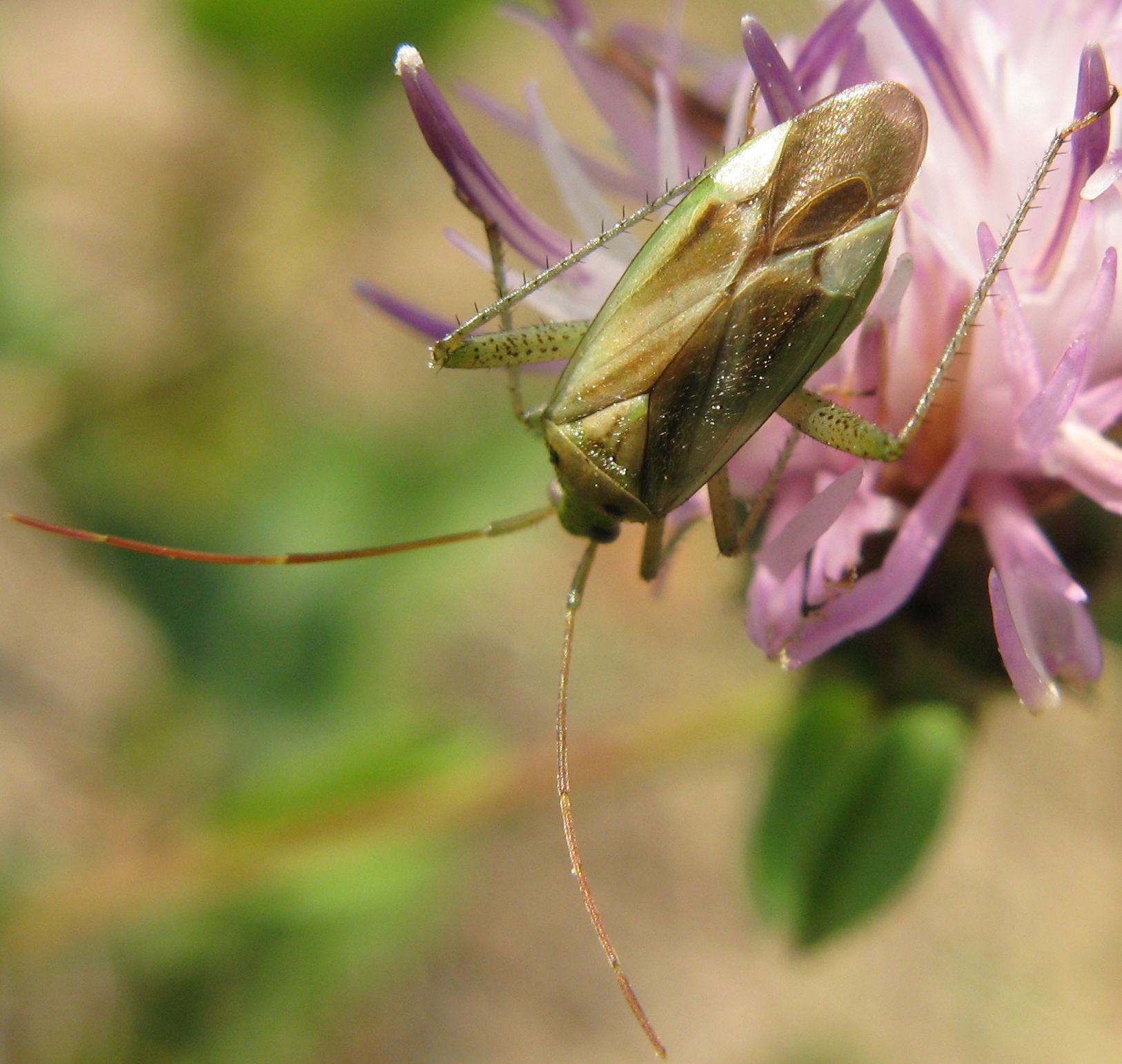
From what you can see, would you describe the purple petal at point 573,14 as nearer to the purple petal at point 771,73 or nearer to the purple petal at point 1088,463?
the purple petal at point 771,73

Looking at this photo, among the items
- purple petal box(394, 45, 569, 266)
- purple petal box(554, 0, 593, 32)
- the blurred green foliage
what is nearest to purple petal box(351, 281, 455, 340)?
purple petal box(394, 45, 569, 266)

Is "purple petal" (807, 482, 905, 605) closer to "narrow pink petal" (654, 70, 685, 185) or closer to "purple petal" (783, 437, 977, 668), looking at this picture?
"purple petal" (783, 437, 977, 668)

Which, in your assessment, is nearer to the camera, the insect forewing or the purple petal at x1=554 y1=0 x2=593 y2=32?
the insect forewing

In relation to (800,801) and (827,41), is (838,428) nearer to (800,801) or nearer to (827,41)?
(827,41)

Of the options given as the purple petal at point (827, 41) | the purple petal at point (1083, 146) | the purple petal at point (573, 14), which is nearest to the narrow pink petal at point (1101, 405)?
the purple petal at point (1083, 146)

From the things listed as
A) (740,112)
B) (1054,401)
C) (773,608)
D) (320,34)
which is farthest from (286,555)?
(320,34)
